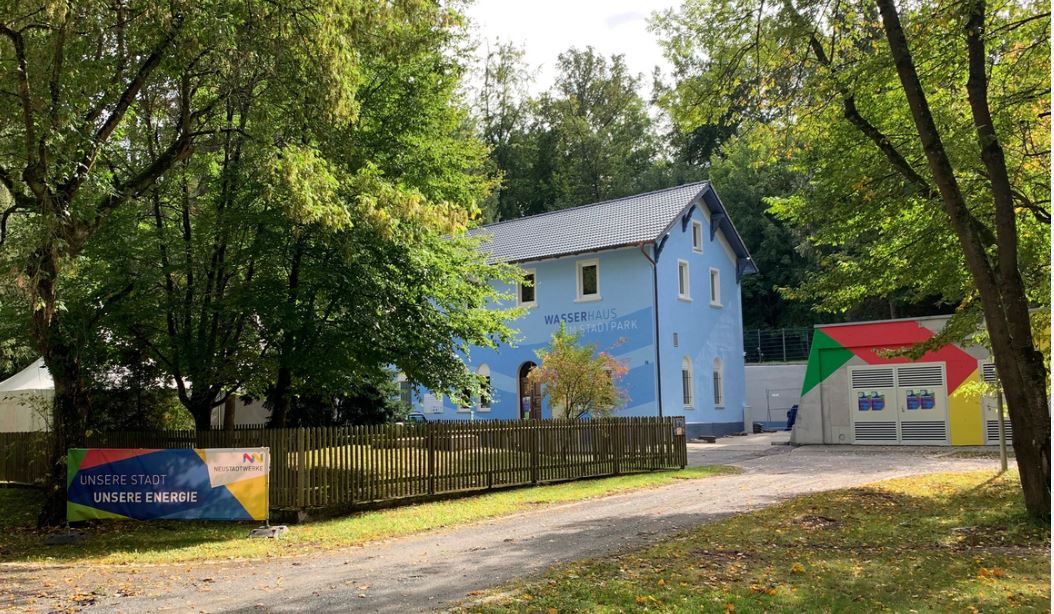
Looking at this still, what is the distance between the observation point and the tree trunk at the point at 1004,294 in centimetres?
1087

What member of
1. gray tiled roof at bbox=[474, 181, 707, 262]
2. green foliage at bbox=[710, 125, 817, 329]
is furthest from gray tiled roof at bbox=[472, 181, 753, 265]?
green foliage at bbox=[710, 125, 817, 329]

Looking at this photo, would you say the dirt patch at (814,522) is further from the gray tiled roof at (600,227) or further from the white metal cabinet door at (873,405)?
the gray tiled roof at (600,227)

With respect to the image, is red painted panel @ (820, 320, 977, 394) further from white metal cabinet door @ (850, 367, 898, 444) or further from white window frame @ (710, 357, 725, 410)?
white window frame @ (710, 357, 725, 410)

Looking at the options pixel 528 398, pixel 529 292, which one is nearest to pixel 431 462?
pixel 528 398

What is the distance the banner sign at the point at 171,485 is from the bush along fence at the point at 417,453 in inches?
30.7

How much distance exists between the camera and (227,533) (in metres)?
12.9

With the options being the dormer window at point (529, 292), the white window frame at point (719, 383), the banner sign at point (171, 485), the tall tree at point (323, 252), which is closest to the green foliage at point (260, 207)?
the tall tree at point (323, 252)

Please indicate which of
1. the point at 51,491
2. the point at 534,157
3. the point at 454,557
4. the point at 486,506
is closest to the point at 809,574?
the point at 454,557

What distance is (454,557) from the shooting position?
1005cm

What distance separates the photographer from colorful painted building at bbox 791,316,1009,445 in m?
26.4

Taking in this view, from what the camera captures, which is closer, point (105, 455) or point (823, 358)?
point (105, 455)

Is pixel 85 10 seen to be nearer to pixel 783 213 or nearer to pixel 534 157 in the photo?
pixel 783 213

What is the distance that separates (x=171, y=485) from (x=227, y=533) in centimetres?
110

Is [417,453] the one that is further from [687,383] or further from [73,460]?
[687,383]
